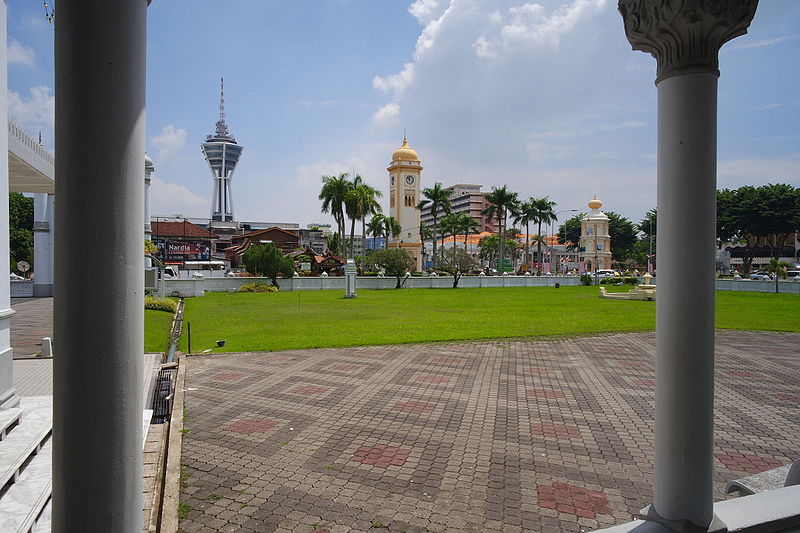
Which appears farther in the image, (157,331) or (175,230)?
(175,230)

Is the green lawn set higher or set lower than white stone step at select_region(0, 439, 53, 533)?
lower

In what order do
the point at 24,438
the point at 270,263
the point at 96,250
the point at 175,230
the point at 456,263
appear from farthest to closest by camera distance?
the point at 175,230, the point at 456,263, the point at 270,263, the point at 24,438, the point at 96,250

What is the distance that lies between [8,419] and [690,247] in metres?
6.49

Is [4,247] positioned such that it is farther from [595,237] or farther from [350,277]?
[595,237]

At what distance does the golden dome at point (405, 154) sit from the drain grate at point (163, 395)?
73.7m

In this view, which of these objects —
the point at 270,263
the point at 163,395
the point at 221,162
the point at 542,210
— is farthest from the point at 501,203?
the point at 221,162

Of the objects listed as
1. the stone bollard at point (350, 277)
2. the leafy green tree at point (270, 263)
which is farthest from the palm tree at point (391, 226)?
the stone bollard at point (350, 277)

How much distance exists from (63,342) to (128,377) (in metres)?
0.23

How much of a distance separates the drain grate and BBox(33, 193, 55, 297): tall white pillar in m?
22.2

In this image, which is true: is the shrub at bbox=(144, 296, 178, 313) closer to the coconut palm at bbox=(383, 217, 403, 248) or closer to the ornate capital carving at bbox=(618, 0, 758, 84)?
the ornate capital carving at bbox=(618, 0, 758, 84)

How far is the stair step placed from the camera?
212 inches

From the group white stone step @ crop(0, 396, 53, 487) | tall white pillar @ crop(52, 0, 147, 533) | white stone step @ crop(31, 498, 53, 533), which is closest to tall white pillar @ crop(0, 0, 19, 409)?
white stone step @ crop(0, 396, 53, 487)

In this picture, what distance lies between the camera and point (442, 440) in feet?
21.3

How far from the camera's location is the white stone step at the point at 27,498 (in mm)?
3980
